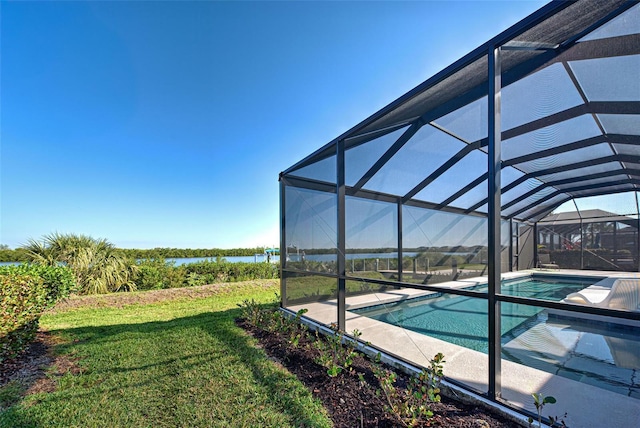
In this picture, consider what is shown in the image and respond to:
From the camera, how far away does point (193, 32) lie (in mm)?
6438

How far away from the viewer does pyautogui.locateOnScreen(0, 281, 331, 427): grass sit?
83.7 inches

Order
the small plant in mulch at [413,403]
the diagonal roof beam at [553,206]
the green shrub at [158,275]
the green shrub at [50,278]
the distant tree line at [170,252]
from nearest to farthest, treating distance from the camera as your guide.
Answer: the small plant in mulch at [413,403], the diagonal roof beam at [553,206], the green shrub at [50,278], the green shrub at [158,275], the distant tree line at [170,252]

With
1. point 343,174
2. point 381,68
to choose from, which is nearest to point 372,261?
point 343,174

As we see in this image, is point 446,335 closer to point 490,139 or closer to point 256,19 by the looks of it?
point 490,139

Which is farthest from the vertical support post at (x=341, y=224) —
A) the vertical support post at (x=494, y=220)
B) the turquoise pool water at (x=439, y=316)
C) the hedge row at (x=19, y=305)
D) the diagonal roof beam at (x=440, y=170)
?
the hedge row at (x=19, y=305)

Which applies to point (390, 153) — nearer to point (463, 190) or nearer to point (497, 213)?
point (463, 190)

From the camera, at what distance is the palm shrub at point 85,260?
7176mm

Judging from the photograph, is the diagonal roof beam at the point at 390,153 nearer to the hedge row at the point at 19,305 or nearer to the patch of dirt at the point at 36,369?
the patch of dirt at the point at 36,369

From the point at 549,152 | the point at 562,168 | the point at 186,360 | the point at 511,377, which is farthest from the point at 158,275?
the point at 562,168

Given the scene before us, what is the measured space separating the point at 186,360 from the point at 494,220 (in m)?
3.68

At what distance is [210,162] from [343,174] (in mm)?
8285

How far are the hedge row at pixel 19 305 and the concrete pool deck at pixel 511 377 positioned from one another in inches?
160

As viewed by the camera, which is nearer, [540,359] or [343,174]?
[540,359]

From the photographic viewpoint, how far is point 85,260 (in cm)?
737
